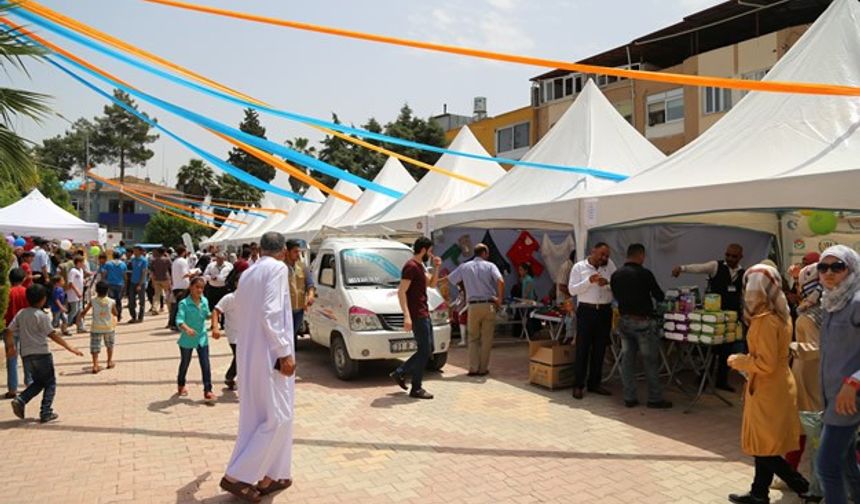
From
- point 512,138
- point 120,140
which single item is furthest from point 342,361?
point 120,140

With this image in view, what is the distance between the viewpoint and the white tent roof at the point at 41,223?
16.7 m

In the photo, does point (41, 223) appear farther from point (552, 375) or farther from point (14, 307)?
point (552, 375)

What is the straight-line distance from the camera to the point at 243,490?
13.8 feet

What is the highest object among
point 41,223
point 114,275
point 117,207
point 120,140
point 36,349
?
point 120,140

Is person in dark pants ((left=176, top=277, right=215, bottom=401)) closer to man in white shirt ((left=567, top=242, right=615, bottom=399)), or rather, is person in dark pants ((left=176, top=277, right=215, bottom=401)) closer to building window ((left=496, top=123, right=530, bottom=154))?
man in white shirt ((left=567, top=242, right=615, bottom=399))

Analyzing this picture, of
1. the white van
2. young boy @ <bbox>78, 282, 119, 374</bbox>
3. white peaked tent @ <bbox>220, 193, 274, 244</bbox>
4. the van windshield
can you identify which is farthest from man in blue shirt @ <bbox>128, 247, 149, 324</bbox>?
white peaked tent @ <bbox>220, 193, 274, 244</bbox>

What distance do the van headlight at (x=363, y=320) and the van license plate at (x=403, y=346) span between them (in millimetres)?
311

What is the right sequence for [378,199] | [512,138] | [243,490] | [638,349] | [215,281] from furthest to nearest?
[512,138]
[378,199]
[215,281]
[638,349]
[243,490]

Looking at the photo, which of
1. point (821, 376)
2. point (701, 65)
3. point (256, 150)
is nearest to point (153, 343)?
point (256, 150)

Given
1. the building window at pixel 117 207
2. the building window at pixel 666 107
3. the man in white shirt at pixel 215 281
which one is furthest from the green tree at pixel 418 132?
the building window at pixel 117 207

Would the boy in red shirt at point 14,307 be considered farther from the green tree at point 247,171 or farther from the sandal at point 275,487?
the green tree at point 247,171

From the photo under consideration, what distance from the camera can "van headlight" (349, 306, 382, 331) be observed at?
8125 millimetres

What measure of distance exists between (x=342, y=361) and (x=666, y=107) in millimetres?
22638

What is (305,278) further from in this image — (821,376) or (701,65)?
(701,65)
